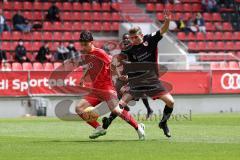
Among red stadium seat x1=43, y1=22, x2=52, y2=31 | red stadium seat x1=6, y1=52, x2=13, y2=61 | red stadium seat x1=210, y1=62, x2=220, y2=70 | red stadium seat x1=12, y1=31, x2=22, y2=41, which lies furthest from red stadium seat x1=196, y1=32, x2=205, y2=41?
red stadium seat x1=6, y1=52, x2=13, y2=61

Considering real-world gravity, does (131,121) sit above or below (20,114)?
above

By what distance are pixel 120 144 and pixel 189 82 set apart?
16376mm

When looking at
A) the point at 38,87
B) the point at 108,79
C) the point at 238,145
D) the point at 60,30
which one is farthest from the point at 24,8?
the point at 238,145

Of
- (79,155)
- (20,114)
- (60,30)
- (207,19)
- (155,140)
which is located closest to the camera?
(79,155)

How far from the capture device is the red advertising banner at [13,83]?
27219 mm

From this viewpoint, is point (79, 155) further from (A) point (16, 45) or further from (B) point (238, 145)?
(A) point (16, 45)

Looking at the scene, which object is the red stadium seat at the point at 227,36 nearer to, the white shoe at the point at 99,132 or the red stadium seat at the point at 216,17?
the red stadium seat at the point at 216,17

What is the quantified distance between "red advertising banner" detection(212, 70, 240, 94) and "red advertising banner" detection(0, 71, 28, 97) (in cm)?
784

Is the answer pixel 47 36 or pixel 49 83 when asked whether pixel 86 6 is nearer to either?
pixel 47 36

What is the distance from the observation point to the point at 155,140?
14.5 meters

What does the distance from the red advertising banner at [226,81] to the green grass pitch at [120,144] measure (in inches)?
443

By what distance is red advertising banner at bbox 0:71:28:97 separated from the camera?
2722cm

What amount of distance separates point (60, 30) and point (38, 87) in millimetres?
7714

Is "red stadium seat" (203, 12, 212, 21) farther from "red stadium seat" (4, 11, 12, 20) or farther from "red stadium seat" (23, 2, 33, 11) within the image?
"red stadium seat" (4, 11, 12, 20)
